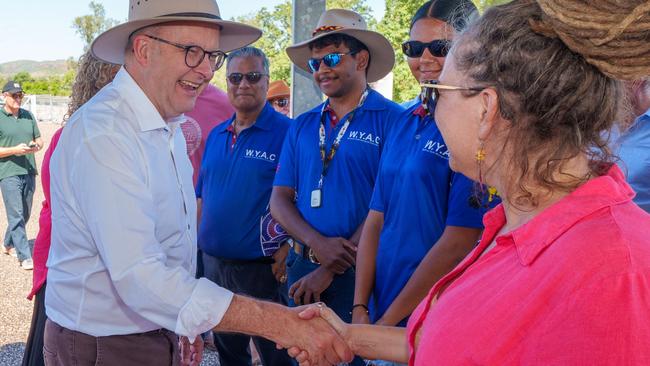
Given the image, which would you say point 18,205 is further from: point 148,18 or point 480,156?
point 480,156

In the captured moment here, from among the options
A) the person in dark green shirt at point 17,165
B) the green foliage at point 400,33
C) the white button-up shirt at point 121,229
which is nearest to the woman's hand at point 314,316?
the white button-up shirt at point 121,229

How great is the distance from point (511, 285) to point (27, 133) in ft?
29.0

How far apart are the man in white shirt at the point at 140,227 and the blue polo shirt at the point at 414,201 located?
56 cm

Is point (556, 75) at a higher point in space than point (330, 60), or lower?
higher

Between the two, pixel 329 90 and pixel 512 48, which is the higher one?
pixel 512 48

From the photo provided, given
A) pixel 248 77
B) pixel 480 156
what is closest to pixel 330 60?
pixel 248 77

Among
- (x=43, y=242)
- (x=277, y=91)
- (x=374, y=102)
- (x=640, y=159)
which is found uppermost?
(x=374, y=102)

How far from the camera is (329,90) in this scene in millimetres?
3830

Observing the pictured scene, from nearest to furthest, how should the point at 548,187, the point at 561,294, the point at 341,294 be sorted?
the point at 561,294 → the point at 548,187 → the point at 341,294

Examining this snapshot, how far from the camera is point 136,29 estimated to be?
2.67m

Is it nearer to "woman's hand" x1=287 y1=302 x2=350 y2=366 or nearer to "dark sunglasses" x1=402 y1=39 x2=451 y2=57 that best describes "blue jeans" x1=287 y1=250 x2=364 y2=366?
"woman's hand" x1=287 y1=302 x2=350 y2=366

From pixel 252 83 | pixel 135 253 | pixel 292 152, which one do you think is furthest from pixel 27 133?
pixel 135 253

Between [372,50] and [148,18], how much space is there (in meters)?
1.85

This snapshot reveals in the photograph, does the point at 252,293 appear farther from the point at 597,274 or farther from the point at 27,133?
the point at 27,133
